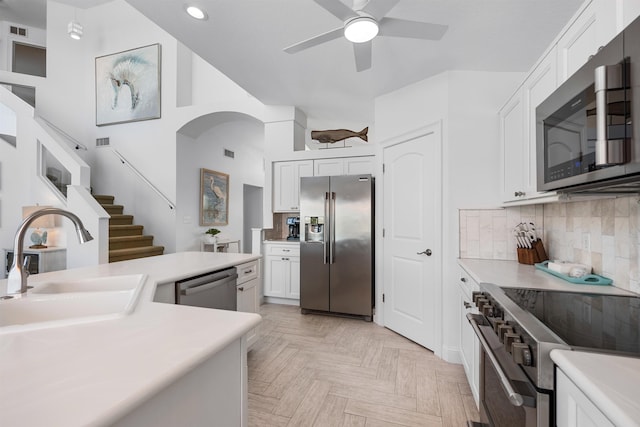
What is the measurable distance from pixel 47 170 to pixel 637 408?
6487 mm

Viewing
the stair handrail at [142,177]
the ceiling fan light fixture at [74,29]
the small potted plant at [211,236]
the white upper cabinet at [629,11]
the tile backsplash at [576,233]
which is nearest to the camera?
the white upper cabinet at [629,11]

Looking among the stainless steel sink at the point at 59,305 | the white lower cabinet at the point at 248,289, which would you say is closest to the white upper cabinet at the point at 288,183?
the white lower cabinet at the point at 248,289

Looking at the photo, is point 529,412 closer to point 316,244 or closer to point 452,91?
point 452,91

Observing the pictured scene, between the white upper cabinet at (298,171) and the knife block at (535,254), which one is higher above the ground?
the white upper cabinet at (298,171)

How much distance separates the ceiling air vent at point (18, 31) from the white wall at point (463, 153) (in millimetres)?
8369

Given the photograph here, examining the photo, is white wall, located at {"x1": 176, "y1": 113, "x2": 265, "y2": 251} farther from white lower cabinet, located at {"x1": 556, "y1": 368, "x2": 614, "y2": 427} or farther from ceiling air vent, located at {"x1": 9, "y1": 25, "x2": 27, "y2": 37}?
white lower cabinet, located at {"x1": 556, "y1": 368, "x2": 614, "y2": 427}

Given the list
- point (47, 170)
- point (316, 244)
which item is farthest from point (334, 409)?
point (47, 170)

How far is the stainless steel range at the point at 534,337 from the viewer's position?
2.73 feet

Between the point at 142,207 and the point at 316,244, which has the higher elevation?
the point at 142,207

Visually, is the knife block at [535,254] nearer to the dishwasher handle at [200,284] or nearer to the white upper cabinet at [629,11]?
the white upper cabinet at [629,11]

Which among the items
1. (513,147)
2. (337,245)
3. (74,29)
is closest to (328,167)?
(337,245)

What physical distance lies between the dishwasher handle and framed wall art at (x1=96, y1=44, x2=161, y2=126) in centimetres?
421

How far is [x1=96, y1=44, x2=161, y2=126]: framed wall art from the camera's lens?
5090 mm

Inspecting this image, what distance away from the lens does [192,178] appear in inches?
205
